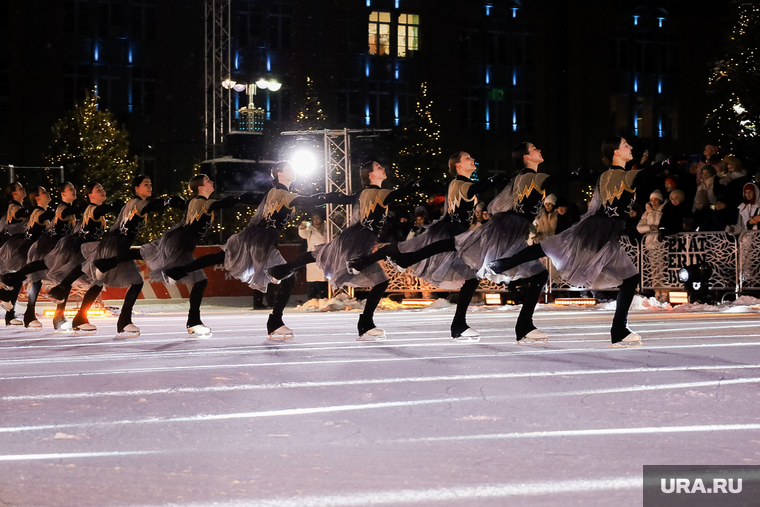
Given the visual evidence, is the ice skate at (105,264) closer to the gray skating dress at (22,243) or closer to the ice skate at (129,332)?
the ice skate at (129,332)

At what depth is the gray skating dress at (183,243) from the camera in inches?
420

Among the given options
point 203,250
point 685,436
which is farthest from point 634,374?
point 203,250

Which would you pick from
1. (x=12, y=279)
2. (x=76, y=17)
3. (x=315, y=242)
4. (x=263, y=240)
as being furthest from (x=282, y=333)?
(x=76, y=17)

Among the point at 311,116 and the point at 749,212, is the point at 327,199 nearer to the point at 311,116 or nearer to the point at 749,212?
the point at 749,212

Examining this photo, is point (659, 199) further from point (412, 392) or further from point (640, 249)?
point (412, 392)

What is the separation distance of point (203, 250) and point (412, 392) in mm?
20456

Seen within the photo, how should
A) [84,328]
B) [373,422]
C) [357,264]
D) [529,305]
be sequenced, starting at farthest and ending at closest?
1. [84,328]
2. [357,264]
3. [529,305]
4. [373,422]

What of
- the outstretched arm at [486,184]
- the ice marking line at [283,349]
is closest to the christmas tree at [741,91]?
the ice marking line at [283,349]

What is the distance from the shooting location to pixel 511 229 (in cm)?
905

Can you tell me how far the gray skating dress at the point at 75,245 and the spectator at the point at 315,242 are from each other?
712 cm

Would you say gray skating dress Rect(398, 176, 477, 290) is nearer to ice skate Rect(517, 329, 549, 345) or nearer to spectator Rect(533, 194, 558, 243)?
ice skate Rect(517, 329, 549, 345)

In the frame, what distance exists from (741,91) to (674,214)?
297 cm

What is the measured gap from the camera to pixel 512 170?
46.9 meters

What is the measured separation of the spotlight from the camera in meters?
15.2
